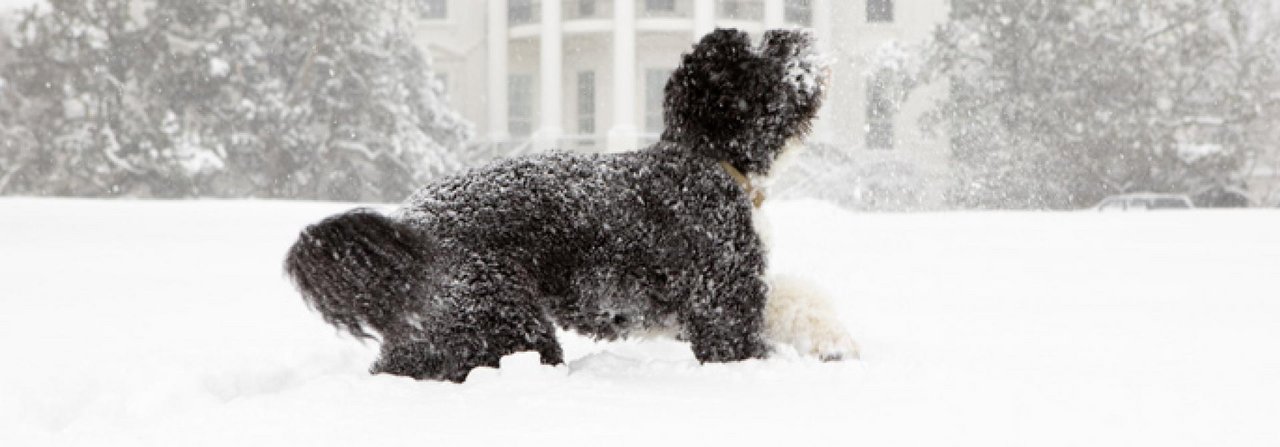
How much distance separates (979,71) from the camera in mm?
20594

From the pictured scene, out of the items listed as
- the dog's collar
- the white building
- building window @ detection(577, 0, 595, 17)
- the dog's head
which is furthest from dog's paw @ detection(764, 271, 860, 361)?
building window @ detection(577, 0, 595, 17)

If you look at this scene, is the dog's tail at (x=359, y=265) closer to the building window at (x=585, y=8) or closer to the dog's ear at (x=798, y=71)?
the dog's ear at (x=798, y=71)

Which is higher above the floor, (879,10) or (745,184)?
(879,10)

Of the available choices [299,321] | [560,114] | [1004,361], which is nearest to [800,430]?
[1004,361]

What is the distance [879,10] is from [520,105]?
9227 mm

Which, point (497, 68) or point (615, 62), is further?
point (497, 68)

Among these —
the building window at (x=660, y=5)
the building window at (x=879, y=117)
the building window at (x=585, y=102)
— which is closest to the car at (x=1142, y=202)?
the building window at (x=879, y=117)

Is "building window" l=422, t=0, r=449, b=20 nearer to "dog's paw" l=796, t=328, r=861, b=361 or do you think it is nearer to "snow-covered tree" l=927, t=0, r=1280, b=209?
"snow-covered tree" l=927, t=0, r=1280, b=209

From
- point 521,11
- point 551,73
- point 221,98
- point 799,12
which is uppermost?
point 521,11

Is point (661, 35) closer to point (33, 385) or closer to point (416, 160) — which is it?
point (416, 160)

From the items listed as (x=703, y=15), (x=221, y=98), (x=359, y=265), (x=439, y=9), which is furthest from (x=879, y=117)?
(x=359, y=265)

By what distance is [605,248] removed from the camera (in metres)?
2.55

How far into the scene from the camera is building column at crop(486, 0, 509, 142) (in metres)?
25.5

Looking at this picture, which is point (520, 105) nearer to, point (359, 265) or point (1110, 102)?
point (1110, 102)
